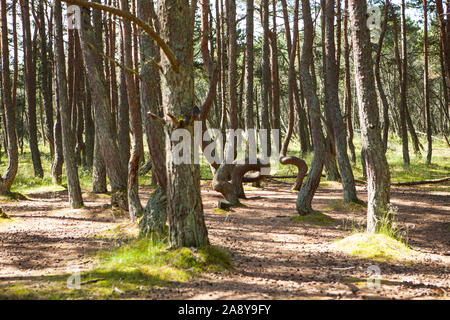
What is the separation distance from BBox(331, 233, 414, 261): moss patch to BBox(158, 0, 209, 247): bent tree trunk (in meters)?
2.56

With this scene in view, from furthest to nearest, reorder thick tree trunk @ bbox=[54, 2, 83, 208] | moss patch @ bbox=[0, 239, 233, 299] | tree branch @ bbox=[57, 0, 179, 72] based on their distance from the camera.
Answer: thick tree trunk @ bbox=[54, 2, 83, 208]
moss patch @ bbox=[0, 239, 233, 299]
tree branch @ bbox=[57, 0, 179, 72]

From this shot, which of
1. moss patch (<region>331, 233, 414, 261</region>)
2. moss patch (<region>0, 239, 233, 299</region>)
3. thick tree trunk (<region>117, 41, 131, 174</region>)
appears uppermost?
thick tree trunk (<region>117, 41, 131, 174</region>)

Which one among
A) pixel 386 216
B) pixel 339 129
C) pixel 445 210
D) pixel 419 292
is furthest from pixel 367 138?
pixel 445 210

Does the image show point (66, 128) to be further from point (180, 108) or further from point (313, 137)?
point (313, 137)

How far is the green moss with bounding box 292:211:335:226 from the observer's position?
8953 mm

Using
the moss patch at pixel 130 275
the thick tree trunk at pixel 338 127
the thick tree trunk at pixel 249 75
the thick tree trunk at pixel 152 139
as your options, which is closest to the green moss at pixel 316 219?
the thick tree trunk at pixel 338 127

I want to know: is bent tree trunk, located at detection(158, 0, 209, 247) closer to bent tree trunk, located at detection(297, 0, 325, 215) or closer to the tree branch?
the tree branch

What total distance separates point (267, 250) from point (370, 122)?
2728 mm

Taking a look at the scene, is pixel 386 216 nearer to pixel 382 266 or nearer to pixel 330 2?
pixel 382 266

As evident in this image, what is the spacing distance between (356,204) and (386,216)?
13.5 ft

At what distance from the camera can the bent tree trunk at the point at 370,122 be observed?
673 centimetres

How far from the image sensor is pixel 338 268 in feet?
18.6

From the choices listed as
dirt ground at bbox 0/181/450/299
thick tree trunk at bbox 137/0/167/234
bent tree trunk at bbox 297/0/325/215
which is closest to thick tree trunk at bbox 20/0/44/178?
dirt ground at bbox 0/181/450/299

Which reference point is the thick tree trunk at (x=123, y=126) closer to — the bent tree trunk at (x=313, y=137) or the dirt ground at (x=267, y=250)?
the dirt ground at (x=267, y=250)
